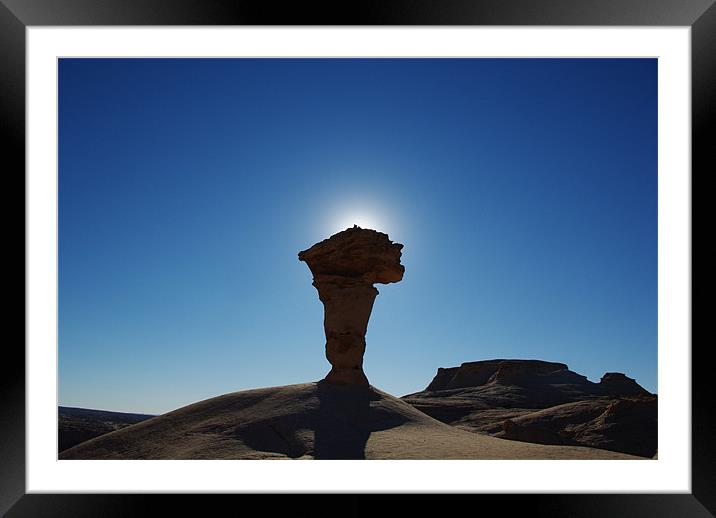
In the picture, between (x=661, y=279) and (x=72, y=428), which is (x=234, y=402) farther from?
(x=661, y=279)

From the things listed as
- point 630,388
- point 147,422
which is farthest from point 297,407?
point 630,388

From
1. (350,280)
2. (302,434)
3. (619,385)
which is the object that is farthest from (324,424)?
(619,385)

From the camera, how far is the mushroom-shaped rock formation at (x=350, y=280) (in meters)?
18.8

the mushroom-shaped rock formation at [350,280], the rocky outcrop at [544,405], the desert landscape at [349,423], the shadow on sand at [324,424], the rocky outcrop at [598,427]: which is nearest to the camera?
the desert landscape at [349,423]

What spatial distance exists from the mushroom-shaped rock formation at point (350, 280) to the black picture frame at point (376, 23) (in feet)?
Answer: 44.9

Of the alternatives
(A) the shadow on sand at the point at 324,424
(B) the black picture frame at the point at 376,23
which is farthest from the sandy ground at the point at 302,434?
(B) the black picture frame at the point at 376,23

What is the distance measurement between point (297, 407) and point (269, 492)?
11.4m

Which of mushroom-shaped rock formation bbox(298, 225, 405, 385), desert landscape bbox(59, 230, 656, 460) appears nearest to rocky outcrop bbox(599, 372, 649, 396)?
desert landscape bbox(59, 230, 656, 460)

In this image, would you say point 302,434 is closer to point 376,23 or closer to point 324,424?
point 324,424

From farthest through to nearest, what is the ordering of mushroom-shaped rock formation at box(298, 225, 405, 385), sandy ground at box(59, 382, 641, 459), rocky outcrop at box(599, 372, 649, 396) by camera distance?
rocky outcrop at box(599, 372, 649, 396) → mushroom-shaped rock formation at box(298, 225, 405, 385) → sandy ground at box(59, 382, 641, 459)

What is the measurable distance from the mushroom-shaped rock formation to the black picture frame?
13.7 meters

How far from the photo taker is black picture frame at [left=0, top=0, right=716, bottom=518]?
5.07m

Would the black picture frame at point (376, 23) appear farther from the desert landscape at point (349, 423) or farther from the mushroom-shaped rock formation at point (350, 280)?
the mushroom-shaped rock formation at point (350, 280)

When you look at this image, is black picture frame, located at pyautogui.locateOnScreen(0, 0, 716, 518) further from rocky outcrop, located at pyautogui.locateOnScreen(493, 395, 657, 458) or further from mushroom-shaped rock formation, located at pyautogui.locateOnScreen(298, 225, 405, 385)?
rocky outcrop, located at pyautogui.locateOnScreen(493, 395, 657, 458)
